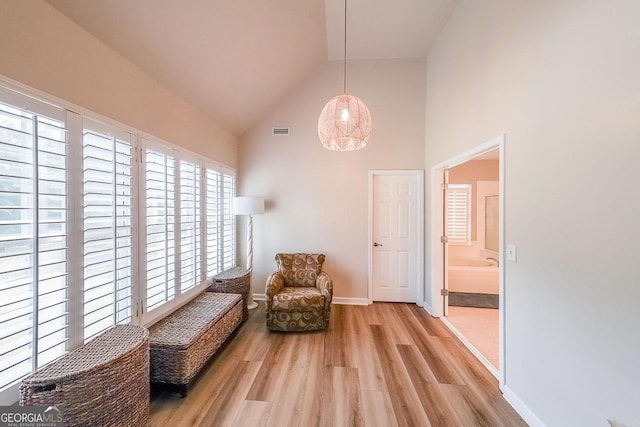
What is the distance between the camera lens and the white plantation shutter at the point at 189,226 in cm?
270

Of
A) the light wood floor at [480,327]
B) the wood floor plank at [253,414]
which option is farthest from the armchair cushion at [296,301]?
the light wood floor at [480,327]

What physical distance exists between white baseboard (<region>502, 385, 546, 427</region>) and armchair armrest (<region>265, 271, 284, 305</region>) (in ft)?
7.83

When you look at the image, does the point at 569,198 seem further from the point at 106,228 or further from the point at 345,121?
the point at 106,228

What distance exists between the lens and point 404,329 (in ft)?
10.3

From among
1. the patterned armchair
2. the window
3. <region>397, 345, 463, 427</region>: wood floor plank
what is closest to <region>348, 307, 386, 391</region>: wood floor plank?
<region>397, 345, 463, 427</region>: wood floor plank

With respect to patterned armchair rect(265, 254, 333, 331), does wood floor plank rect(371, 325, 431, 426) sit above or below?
below

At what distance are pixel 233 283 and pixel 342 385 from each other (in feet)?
5.87

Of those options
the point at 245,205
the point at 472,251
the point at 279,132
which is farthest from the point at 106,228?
the point at 472,251

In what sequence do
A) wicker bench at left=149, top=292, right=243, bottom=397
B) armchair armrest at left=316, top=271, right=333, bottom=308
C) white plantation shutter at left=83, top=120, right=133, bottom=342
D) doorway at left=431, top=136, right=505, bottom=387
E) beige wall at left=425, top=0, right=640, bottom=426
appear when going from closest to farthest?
beige wall at left=425, top=0, right=640, bottom=426, white plantation shutter at left=83, top=120, right=133, bottom=342, wicker bench at left=149, top=292, right=243, bottom=397, doorway at left=431, top=136, right=505, bottom=387, armchair armrest at left=316, top=271, right=333, bottom=308

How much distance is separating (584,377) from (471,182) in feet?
16.6

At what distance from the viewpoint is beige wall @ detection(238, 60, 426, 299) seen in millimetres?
3893

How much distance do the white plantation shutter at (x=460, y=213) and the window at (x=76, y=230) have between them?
221 inches

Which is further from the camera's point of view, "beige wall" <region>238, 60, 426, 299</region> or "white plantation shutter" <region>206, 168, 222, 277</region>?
"beige wall" <region>238, 60, 426, 299</region>

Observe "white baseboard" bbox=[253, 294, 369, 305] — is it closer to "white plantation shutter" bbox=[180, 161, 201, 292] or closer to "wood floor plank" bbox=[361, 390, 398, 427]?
"wood floor plank" bbox=[361, 390, 398, 427]
